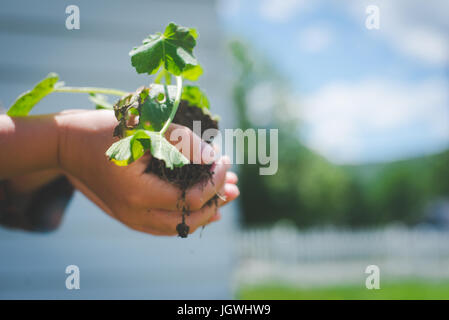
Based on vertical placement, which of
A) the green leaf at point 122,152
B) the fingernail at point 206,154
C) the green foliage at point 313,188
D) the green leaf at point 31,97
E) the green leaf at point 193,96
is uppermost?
the green foliage at point 313,188

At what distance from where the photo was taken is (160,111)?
72 centimetres

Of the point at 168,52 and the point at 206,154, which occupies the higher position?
the point at 168,52

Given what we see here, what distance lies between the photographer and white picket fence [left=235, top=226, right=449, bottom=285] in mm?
6846

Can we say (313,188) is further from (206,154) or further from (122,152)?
(122,152)

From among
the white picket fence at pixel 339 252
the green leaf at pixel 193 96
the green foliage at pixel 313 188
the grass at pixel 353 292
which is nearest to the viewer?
the green leaf at pixel 193 96

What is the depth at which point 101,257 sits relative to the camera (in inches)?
87.7

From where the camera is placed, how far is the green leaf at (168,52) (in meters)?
0.76

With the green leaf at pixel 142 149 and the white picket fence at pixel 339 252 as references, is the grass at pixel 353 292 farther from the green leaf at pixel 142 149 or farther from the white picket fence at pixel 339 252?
the green leaf at pixel 142 149

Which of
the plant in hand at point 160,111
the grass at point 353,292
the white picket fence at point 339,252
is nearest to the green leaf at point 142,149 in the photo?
the plant in hand at point 160,111

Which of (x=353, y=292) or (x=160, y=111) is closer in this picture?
(x=160, y=111)

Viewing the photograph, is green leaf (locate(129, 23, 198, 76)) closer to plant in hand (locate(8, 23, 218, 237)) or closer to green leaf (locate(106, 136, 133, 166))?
plant in hand (locate(8, 23, 218, 237))

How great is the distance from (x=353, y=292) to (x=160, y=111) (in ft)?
15.7

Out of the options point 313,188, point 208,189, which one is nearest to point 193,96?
point 208,189

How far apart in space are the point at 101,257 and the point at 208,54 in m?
1.30
